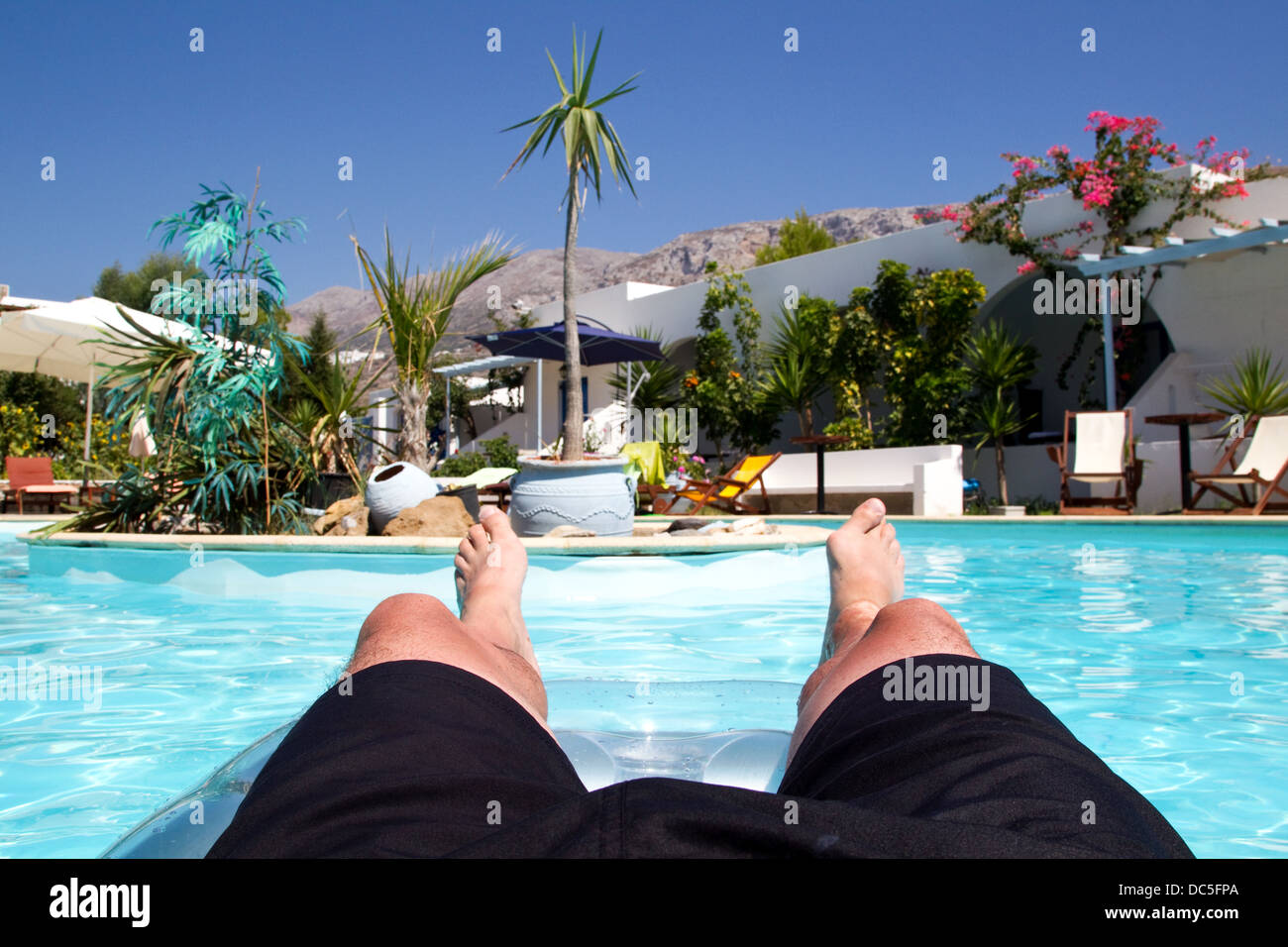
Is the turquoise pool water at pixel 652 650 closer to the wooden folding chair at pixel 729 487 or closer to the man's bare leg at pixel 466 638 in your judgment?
the man's bare leg at pixel 466 638

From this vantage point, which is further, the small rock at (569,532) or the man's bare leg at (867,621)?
the small rock at (569,532)

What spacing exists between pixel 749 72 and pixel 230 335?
28.0ft

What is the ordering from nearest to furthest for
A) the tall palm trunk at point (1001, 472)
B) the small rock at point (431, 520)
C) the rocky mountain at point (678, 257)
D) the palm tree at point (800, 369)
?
the small rock at point (431, 520), the tall palm trunk at point (1001, 472), the palm tree at point (800, 369), the rocky mountain at point (678, 257)

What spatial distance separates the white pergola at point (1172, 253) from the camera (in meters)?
8.79

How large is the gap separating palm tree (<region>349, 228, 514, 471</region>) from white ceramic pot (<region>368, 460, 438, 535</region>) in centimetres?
88

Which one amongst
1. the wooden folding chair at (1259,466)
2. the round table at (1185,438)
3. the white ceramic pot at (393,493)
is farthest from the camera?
the round table at (1185,438)

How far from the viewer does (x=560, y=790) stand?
2.68ft

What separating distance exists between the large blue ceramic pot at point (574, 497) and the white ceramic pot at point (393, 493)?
2.44 feet

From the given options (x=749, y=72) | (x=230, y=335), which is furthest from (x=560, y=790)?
→ (x=749, y=72)

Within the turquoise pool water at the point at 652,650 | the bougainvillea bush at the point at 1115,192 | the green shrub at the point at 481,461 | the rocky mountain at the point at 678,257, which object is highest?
the rocky mountain at the point at 678,257

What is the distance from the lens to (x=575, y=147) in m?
6.38

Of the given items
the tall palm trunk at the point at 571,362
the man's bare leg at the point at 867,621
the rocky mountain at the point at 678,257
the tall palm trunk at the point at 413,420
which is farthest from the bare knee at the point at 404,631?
the rocky mountain at the point at 678,257

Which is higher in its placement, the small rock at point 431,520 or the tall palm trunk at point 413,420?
the tall palm trunk at point 413,420
